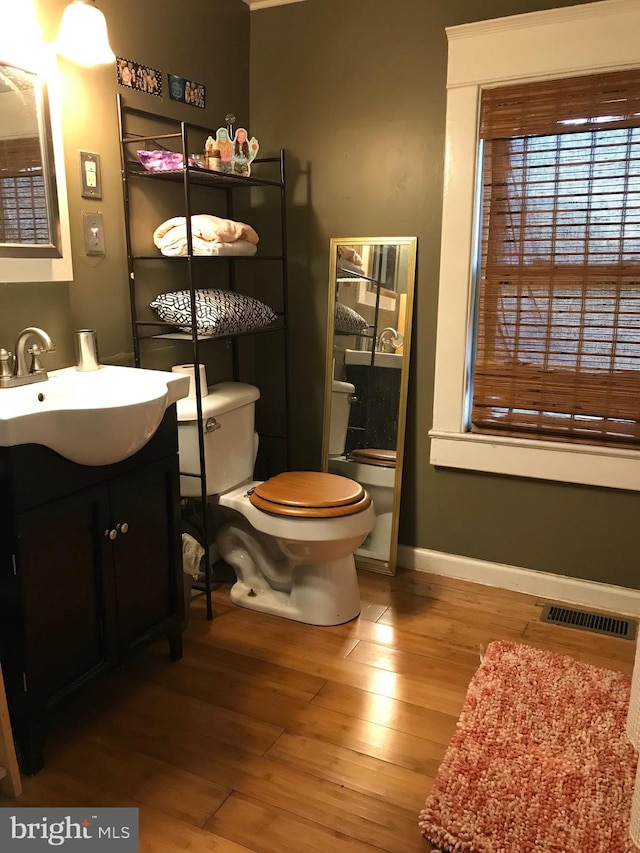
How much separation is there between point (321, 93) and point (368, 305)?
33.3 inches

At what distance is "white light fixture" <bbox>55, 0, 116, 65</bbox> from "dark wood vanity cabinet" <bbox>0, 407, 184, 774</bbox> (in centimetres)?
105

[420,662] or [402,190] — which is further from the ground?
[402,190]

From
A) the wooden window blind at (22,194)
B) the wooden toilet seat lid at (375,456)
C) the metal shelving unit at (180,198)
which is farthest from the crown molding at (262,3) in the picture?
the wooden toilet seat lid at (375,456)

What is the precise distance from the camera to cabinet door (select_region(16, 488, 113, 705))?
1.68m

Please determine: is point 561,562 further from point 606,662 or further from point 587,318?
point 587,318

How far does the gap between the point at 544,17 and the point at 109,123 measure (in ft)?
4.78

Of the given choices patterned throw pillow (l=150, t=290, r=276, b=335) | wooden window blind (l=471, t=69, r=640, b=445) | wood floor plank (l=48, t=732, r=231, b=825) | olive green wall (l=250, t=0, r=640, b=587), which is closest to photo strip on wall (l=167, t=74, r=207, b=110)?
olive green wall (l=250, t=0, r=640, b=587)

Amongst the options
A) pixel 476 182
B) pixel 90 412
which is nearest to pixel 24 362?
pixel 90 412

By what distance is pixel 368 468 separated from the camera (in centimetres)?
294

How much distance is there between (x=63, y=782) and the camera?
5.63ft

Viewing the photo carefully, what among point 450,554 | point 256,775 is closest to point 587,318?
point 450,554

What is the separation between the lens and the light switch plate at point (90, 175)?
2.21 meters

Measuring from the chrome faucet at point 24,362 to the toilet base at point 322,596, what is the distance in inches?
43.0

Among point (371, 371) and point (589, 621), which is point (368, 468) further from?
point (589, 621)
